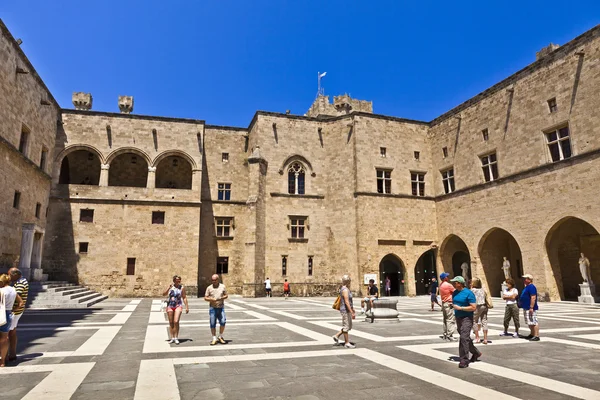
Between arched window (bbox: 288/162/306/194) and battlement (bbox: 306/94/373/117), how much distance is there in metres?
11.0

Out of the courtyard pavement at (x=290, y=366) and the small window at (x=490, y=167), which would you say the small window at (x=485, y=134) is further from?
the courtyard pavement at (x=290, y=366)

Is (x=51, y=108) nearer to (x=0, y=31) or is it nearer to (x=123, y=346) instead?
(x=0, y=31)

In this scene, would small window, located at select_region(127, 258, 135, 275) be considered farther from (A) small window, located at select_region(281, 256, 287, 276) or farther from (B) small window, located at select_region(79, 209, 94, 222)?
(A) small window, located at select_region(281, 256, 287, 276)

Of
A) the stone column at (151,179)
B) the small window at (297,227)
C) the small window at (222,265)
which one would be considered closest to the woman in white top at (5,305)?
the stone column at (151,179)

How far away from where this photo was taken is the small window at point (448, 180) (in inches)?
1079

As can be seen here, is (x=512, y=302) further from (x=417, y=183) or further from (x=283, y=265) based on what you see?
(x=417, y=183)

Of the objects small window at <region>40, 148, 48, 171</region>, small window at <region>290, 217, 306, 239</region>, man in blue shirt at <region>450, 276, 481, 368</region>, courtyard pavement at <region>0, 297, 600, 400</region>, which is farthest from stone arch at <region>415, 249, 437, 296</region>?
small window at <region>40, 148, 48, 171</region>

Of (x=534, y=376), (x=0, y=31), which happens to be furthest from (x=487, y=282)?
(x=0, y=31)

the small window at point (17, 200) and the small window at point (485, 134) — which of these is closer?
the small window at point (17, 200)

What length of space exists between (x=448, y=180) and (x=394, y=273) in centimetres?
785

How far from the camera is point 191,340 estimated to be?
348 inches

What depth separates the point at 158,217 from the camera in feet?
83.1

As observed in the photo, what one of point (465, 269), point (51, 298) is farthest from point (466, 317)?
point (465, 269)

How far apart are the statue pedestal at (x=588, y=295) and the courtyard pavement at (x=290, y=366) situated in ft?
36.8
